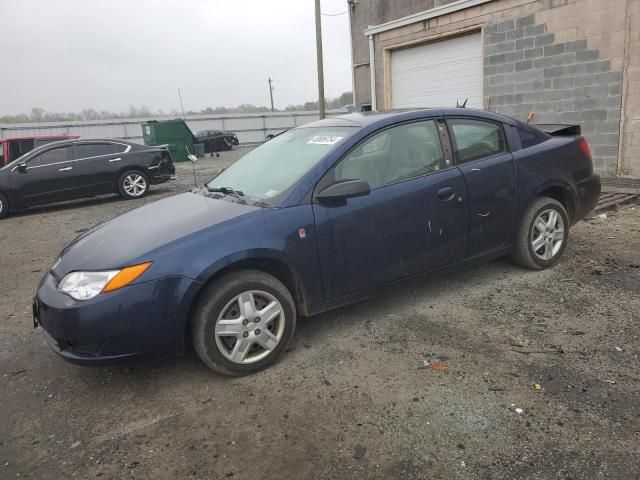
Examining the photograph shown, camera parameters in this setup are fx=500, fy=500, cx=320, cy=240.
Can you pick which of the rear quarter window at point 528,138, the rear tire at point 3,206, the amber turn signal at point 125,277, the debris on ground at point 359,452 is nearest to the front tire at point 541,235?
the rear quarter window at point 528,138

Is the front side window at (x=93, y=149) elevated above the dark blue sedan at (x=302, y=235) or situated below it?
above

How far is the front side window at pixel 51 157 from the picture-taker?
10.3 metres

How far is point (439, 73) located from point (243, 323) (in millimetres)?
10589

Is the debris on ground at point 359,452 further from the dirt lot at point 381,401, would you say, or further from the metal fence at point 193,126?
the metal fence at point 193,126

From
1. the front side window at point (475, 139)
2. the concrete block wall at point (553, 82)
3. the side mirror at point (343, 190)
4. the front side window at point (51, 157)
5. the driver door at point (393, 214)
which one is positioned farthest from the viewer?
the front side window at point (51, 157)

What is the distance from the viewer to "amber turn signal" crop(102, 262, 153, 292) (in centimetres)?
281

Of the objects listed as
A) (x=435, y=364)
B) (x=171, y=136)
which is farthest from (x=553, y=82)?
(x=171, y=136)

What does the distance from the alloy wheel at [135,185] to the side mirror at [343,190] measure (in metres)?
9.15

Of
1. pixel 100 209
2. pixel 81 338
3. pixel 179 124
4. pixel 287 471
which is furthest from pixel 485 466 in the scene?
pixel 179 124

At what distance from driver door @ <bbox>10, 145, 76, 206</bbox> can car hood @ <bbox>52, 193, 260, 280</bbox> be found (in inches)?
303

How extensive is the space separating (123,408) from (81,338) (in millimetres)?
487

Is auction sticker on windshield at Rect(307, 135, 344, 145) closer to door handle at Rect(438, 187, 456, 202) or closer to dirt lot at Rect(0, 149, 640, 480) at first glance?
door handle at Rect(438, 187, 456, 202)

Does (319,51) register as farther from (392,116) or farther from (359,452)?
(359,452)

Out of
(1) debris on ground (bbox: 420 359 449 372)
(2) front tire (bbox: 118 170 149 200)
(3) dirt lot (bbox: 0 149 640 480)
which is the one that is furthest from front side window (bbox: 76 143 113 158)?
(1) debris on ground (bbox: 420 359 449 372)
